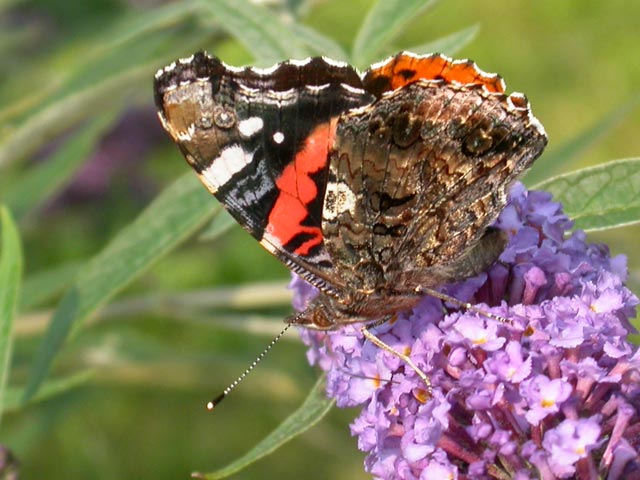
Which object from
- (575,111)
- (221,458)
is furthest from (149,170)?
(575,111)

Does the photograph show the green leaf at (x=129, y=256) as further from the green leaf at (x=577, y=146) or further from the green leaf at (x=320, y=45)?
the green leaf at (x=577, y=146)

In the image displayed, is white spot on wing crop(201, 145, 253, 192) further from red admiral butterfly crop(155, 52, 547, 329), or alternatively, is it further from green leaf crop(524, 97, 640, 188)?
green leaf crop(524, 97, 640, 188)

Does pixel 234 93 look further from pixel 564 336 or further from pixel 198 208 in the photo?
pixel 564 336

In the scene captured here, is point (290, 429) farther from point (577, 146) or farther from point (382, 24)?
point (577, 146)

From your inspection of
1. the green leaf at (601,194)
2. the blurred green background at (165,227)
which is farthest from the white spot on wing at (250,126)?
the green leaf at (601,194)

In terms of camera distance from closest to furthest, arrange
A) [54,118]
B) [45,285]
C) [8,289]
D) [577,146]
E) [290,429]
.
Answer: [290,429], [8,289], [577,146], [54,118], [45,285]

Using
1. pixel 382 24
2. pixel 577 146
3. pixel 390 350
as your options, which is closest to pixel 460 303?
pixel 390 350

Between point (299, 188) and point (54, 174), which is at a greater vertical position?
point (299, 188)
